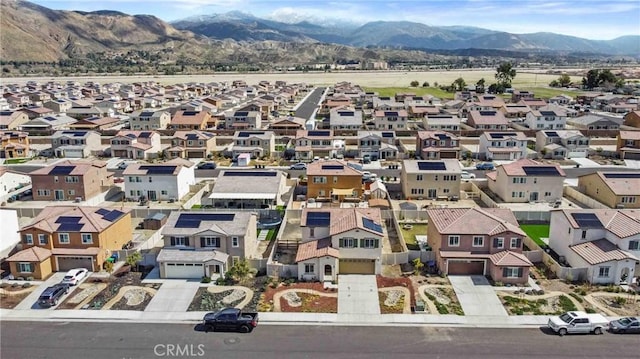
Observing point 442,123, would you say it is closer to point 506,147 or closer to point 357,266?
point 506,147

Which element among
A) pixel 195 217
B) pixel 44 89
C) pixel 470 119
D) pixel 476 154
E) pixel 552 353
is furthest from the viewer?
pixel 44 89

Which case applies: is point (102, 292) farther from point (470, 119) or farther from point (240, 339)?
point (470, 119)

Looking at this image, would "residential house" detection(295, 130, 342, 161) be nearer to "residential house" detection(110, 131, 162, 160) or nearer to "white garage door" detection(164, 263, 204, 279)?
"residential house" detection(110, 131, 162, 160)

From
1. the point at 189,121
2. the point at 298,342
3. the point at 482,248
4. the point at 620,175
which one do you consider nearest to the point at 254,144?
the point at 189,121

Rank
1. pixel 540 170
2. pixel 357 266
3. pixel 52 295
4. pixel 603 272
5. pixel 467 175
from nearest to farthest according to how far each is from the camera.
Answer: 1. pixel 52 295
2. pixel 603 272
3. pixel 357 266
4. pixel 540 170
5. pixel 467 175

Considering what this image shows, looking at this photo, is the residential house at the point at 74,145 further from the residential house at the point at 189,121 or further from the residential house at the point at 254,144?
the residential house at the point at 254,144

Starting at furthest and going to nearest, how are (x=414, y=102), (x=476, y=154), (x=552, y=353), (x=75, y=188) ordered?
(x=414, y=102), (x=476, y=154), (x=75, y=188), (x=552, y=353)

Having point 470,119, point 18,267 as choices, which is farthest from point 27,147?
point 470,119
